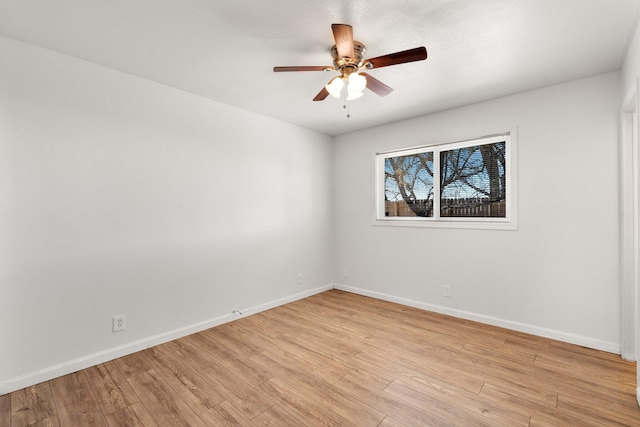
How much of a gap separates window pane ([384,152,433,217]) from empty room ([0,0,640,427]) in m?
0.04

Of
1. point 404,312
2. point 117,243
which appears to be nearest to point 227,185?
point 117,243

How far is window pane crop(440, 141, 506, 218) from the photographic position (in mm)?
3283

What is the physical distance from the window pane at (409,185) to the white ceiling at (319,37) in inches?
45.4

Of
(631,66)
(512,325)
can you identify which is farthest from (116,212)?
(631,66)

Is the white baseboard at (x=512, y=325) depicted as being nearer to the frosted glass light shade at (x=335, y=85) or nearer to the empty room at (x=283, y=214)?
the empty room at (x=283, y=214)

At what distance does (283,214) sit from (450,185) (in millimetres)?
2156

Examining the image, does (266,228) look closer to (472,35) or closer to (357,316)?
(357,316)

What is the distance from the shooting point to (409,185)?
13.4ft

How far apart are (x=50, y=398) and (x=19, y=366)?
369 mm

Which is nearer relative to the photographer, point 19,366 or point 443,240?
point 19,366

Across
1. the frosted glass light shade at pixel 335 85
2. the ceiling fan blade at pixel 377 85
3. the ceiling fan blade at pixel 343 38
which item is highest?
the ceiling fan blade at pixel 343 38

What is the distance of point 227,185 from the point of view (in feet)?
11.1

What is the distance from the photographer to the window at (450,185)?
326cm

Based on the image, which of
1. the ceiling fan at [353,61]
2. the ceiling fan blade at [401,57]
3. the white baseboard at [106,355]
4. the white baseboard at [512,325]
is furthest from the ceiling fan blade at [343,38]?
the white baseboard at [512,325]
